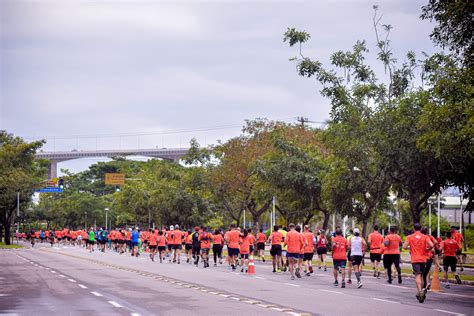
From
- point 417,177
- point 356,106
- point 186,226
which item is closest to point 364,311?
point 417,177

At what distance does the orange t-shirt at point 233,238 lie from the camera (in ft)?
124

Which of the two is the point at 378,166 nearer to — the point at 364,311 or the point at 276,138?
the point at 276,138

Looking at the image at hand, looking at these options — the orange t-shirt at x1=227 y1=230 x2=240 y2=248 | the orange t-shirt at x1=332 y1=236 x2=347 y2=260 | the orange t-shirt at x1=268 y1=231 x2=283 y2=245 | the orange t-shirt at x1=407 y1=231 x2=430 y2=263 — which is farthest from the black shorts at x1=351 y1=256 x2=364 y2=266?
the orange t-shirt at x1=227 y1=230 x2=240 y2=248

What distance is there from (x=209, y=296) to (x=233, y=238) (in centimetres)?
1670

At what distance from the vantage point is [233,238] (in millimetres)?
37781

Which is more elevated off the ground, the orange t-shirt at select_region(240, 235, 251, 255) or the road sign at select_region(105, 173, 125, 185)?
the road sign at select_region(105, 173, 125, 185)

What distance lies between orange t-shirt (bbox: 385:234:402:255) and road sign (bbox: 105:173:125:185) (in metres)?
96.2

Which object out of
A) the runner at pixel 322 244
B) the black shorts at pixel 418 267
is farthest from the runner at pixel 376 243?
the black shorts at pixel 418 267

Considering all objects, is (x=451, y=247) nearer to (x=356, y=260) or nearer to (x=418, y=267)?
(x=356, y=260)

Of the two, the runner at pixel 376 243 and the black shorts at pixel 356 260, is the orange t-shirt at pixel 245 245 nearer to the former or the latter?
the runner at pixel 376 243

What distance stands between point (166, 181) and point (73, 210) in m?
48.0

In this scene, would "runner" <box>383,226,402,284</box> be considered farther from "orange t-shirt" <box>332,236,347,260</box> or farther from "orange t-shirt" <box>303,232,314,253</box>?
"orange t-shirt" <box>303,232,314,253</box>

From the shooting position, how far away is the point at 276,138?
54031 mm

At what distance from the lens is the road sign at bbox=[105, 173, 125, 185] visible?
12194 centimetres
